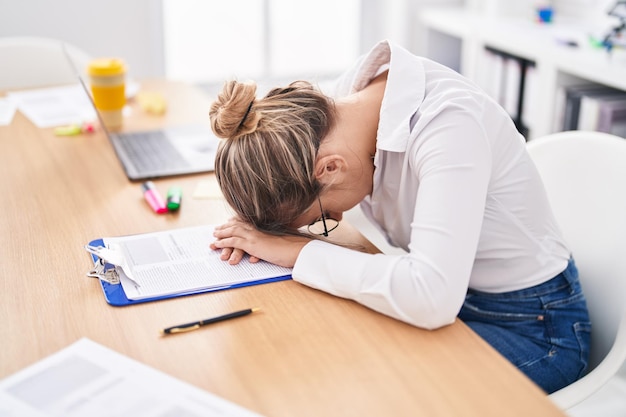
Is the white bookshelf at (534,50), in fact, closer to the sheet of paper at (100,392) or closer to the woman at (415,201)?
the woman at (415,201)

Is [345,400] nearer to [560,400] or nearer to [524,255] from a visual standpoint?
[560,400]

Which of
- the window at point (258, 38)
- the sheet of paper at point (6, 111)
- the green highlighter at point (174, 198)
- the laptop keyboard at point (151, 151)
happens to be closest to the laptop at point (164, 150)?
the laptop keyboard at point (151, 151)

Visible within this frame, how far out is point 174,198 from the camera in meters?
1.39

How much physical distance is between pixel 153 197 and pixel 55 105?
0.82m

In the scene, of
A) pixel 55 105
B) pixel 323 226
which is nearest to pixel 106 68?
pixel 55 105

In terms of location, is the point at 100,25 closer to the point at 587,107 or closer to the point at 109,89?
the point at 109,89

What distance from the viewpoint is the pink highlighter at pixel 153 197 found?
137 cm

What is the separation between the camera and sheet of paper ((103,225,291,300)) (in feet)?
3.51

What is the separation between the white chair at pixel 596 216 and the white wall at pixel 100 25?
2451mm

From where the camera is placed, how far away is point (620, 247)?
1232 mm

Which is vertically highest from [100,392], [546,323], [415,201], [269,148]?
[269,148]

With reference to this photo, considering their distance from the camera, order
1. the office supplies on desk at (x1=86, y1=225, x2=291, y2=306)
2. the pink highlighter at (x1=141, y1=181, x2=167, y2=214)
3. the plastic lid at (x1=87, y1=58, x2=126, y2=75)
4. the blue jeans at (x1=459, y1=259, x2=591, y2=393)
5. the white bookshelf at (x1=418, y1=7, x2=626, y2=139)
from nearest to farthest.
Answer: the office supplies on desk at (x1=86, y1=225, x2=291, y2=306) < the blue jeans at (x1=459, y1=259, x2=591, y2=393) < the pink highlighter at (x1=141, y1=181, x2=167, y2=214) < the plastic lid at (x1=87, y1=58, x2=126, y2=75) < the white bookshelf at (x1=418, y1=7, x2=626, y2=139)

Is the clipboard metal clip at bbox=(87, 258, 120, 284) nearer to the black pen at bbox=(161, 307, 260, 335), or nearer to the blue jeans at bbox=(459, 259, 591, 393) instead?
the black pen at bbox=(161, 307, 260, 335)

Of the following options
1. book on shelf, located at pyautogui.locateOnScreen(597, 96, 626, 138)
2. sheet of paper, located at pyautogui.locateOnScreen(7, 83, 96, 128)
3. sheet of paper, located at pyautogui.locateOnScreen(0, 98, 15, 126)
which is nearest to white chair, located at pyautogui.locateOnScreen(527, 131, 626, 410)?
book on shelf, located at pyautogui.locateOnScreen(597, 96, 626, 138)
